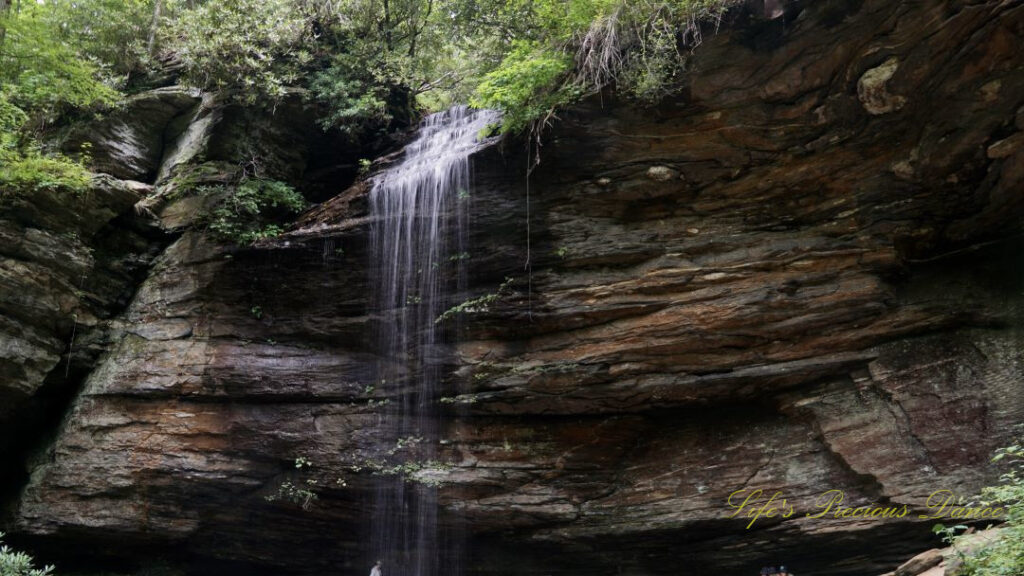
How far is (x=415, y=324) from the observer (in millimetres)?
10453

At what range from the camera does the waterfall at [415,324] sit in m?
10.2

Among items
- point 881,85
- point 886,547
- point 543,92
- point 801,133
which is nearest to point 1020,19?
point 881,85

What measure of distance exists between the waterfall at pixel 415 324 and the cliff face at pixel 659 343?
31cm

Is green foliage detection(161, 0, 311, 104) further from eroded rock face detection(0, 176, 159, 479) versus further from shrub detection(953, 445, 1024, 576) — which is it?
shrub detection(953, 445, 1024, 576)

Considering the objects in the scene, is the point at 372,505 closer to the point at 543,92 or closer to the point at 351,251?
the point at 351,251

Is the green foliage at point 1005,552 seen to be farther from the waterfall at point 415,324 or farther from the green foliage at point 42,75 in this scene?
the green foliage at point 42,75

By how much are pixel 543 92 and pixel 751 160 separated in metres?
3.31

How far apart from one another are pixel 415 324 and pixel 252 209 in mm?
3854

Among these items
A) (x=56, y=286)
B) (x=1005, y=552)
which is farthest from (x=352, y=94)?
(x=1005, y=552)

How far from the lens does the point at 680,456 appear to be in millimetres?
9320

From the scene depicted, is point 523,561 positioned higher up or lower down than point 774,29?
lower down

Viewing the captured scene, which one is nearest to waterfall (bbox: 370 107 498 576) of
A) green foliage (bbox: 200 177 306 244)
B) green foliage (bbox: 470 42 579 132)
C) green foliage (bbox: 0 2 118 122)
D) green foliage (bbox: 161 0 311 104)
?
green foliage (bbox: 470 42 579 132)

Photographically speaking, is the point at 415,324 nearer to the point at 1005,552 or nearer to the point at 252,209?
the point at 252,209

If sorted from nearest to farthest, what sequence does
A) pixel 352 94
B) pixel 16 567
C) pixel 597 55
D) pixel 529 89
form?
1. pixel 16 567
2. pixel 597 55
3. pixel 529 89
4. pixel 352 94
